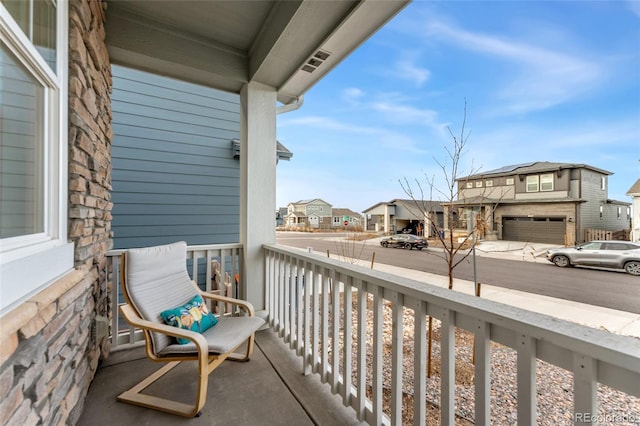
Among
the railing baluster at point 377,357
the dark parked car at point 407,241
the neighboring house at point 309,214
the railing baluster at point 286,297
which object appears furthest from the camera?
the neighboring house at point 309,214

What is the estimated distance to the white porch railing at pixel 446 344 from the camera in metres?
0.78

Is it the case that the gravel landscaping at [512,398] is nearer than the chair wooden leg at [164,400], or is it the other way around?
the gravel landscaping at [512,398]

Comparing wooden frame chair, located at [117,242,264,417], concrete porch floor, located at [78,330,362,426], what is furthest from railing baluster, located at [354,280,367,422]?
wooden frame chair, located at [117,242,264,417]

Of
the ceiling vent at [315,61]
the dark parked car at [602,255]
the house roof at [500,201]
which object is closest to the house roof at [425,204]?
the house roof at [500,201]

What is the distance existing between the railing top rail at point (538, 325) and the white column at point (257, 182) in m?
1.87

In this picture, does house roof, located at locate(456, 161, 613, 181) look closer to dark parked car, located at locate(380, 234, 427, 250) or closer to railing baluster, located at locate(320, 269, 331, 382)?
dark parked car, located at locate(380, 234, 427, 250)

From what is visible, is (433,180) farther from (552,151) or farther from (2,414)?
(2,414)

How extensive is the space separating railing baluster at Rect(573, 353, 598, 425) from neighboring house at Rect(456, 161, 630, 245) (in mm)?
907

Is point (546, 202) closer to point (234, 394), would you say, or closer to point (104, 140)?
point (234, 394)

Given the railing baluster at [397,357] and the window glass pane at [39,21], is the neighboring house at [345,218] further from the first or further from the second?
the window glass pane at [39,21]

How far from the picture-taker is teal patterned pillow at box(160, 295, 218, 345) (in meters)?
2.06

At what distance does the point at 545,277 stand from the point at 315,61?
250 centimetres

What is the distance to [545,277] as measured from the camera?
6.07 feet

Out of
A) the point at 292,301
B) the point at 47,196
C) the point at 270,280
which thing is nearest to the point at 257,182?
the point at 270,280
